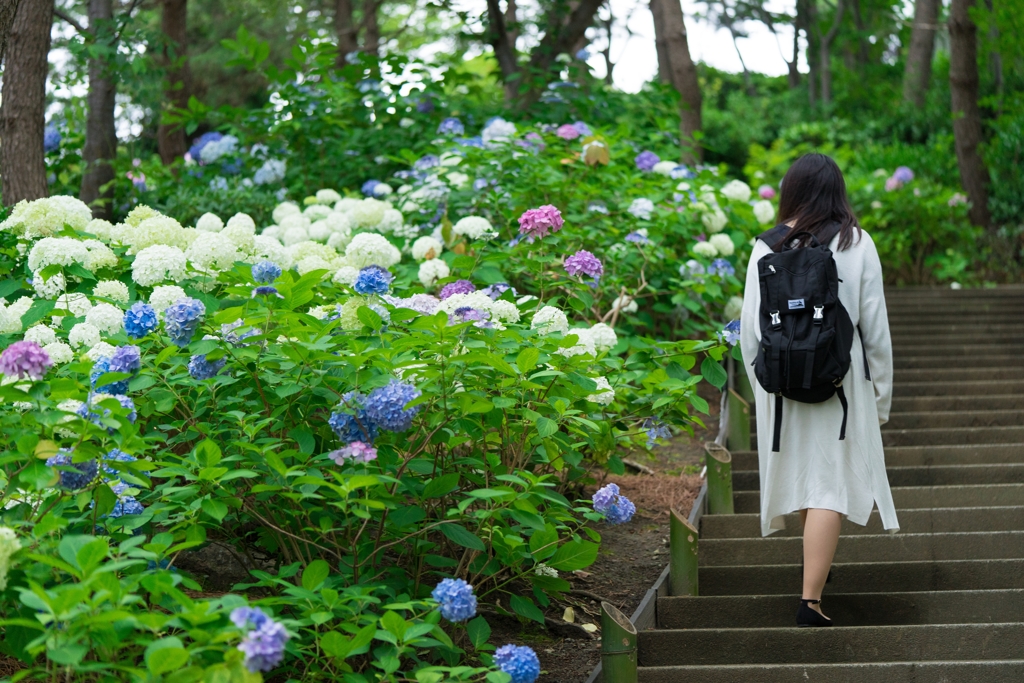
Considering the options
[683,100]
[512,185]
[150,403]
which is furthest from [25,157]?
[683,100]

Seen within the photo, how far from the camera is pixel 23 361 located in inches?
91.8

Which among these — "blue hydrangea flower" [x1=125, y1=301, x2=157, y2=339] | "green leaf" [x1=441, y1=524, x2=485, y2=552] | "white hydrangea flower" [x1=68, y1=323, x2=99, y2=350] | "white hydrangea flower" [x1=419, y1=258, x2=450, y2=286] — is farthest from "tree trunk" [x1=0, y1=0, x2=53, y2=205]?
"green leaf" [x1=441, y1=524, x2=485, y2=552]

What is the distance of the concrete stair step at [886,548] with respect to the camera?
3.99 metres

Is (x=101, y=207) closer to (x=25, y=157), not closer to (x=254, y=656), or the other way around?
(x=25, y=157)

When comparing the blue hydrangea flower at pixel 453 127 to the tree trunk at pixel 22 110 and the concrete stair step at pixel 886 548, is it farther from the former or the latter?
the concrete stair step at pixel 886 548

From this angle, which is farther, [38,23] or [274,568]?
[38,23]

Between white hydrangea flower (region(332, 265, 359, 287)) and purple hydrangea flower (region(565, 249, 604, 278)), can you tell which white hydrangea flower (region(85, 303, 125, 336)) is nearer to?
white hydrangea flower (region(332, 265, 359, 287))

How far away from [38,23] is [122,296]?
96.0 inches

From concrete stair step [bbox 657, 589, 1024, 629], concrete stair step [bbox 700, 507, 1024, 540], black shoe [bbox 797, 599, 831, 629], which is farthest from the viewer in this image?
concrete stair step [bbox 700, 507, 1024, 540]

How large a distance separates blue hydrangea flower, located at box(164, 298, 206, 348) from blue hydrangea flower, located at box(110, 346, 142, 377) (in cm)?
13

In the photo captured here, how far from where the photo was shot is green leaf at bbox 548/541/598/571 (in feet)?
9.91

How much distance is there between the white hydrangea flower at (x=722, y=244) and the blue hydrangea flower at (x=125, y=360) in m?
3.94

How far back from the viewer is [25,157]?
518 cm

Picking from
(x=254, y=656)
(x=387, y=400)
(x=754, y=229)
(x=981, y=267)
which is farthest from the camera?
(x=981, y=267)
